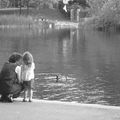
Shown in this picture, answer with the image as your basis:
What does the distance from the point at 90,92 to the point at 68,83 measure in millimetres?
2820

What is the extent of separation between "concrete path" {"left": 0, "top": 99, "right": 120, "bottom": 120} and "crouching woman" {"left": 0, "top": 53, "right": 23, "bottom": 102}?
10.0 inches

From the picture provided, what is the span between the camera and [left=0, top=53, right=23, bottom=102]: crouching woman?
11.1 m

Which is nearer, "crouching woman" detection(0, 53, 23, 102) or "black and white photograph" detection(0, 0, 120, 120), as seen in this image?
"black and white photograph" detection(0, 0, 120, 120)

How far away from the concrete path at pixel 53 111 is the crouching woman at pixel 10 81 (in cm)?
25

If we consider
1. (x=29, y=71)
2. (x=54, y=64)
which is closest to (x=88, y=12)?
(x=54, y=64)

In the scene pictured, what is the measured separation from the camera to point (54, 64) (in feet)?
102

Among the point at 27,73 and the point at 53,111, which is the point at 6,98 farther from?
the point at 53,111

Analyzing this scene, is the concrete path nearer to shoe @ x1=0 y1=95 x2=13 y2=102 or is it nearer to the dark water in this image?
shoe @ x1=0 y1=95 x2=13 y2=102

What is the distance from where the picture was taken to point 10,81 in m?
11.2

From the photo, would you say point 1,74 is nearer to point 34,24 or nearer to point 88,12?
point 34,24

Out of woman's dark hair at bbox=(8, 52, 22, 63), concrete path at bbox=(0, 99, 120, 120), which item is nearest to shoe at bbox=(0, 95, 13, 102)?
concrete path at bbox=(0, 99, 120, 120)

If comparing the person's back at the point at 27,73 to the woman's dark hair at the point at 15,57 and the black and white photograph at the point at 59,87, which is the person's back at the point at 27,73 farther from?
the woman's dark hair at the point at 15,57

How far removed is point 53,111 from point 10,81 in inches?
62.3

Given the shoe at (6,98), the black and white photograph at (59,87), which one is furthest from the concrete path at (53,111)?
the shoe at (6,98)
